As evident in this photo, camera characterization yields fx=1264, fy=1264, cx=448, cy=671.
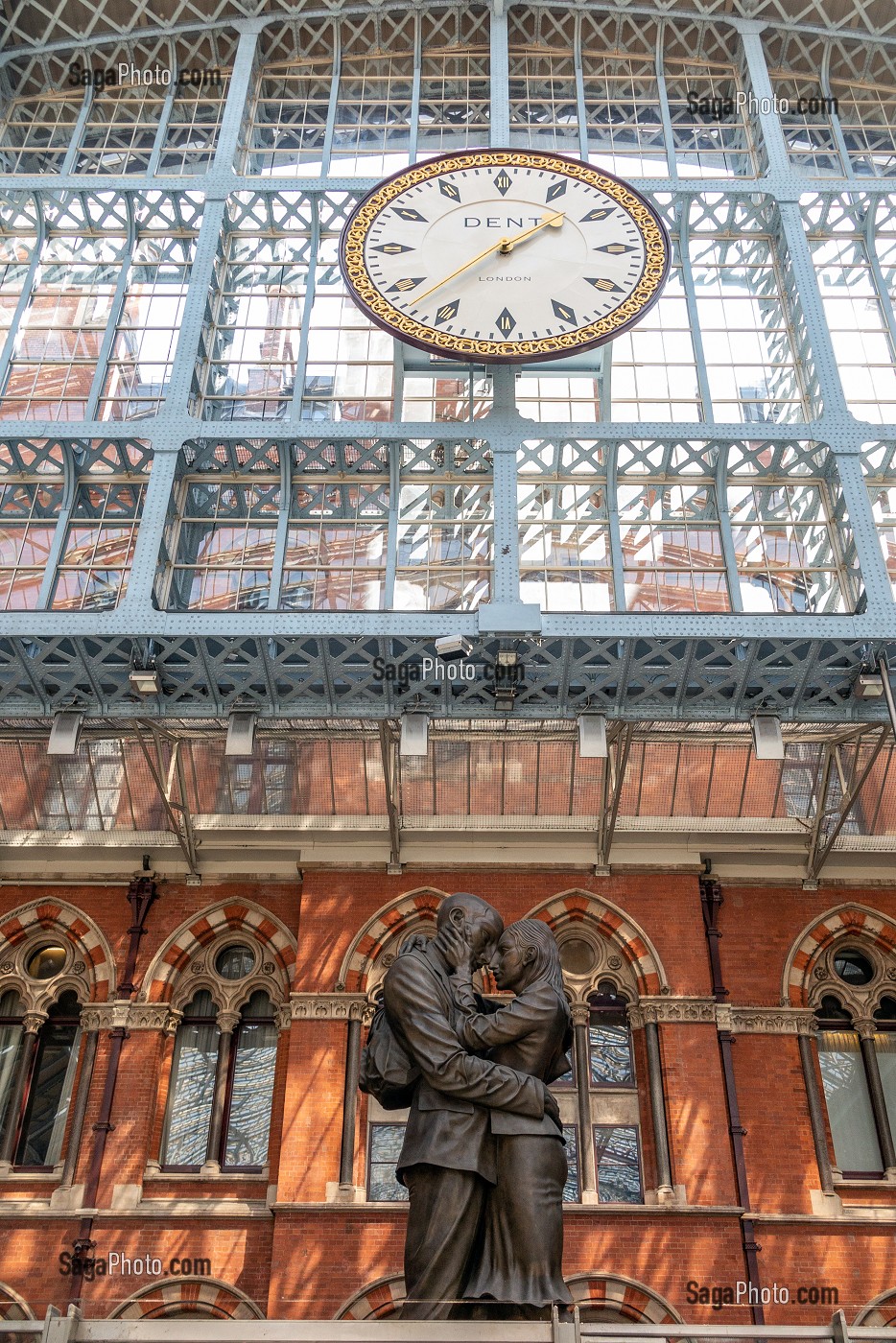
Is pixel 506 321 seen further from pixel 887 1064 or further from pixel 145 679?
pixel 887 1064

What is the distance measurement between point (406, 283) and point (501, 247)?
4.75 feet

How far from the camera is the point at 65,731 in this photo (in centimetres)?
1502

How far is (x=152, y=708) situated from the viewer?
15.4 m

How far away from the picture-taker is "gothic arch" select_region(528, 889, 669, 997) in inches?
656

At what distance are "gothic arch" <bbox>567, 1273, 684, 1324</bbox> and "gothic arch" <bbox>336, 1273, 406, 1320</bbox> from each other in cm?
201

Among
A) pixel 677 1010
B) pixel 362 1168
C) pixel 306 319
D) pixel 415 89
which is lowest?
pixel 362 1168

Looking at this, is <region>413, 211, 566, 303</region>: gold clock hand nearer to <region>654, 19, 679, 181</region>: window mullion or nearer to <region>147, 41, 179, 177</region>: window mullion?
<region>654, 19, 679, 181</region>: window mullion

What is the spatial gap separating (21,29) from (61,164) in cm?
252

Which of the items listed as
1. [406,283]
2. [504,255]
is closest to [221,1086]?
[406,283]

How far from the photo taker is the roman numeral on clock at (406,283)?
1781 cm

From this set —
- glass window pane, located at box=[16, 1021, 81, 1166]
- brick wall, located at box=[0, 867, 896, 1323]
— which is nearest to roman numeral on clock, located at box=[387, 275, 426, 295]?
brick wall, located at box=[0, 867, 896, 1323]

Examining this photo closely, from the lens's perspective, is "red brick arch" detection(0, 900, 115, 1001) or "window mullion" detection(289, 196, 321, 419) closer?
"red brick arch" detection(0, 900, 115, 1001)

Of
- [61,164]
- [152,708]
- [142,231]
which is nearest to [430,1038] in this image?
[152,708]

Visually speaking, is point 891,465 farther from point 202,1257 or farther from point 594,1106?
point 202,1257
